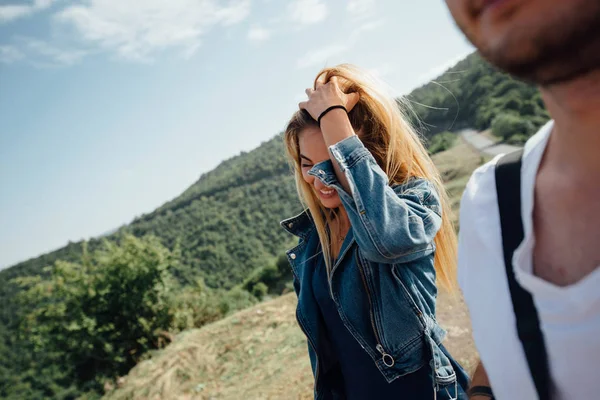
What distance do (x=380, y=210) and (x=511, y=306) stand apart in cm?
62

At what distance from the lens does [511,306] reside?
2.07 ft

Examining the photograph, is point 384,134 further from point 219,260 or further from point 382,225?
point 219,260

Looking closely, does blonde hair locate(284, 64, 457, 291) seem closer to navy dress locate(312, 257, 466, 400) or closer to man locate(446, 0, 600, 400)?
navy dress locate(312, 257, 466, 400)

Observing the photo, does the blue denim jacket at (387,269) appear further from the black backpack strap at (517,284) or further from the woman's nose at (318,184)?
the black backpack strap at (517,284)

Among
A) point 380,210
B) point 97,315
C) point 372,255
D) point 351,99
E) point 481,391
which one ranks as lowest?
point 97,315

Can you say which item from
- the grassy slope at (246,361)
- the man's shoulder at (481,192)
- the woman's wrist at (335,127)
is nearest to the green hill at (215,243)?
the woman's wrist at (335,127)

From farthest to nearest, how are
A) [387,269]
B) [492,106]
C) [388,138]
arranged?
1. [492,106]
2. [388,138]
3. [387,269]

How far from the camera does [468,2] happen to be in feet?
1.94

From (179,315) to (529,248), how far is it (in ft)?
41.4

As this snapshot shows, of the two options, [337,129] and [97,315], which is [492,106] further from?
[337,129]

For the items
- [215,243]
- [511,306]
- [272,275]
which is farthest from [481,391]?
[215,243]

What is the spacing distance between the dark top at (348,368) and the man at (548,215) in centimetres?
85

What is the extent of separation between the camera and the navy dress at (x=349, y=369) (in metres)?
1.45

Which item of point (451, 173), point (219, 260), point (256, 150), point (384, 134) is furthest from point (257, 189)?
point (384, 134)
